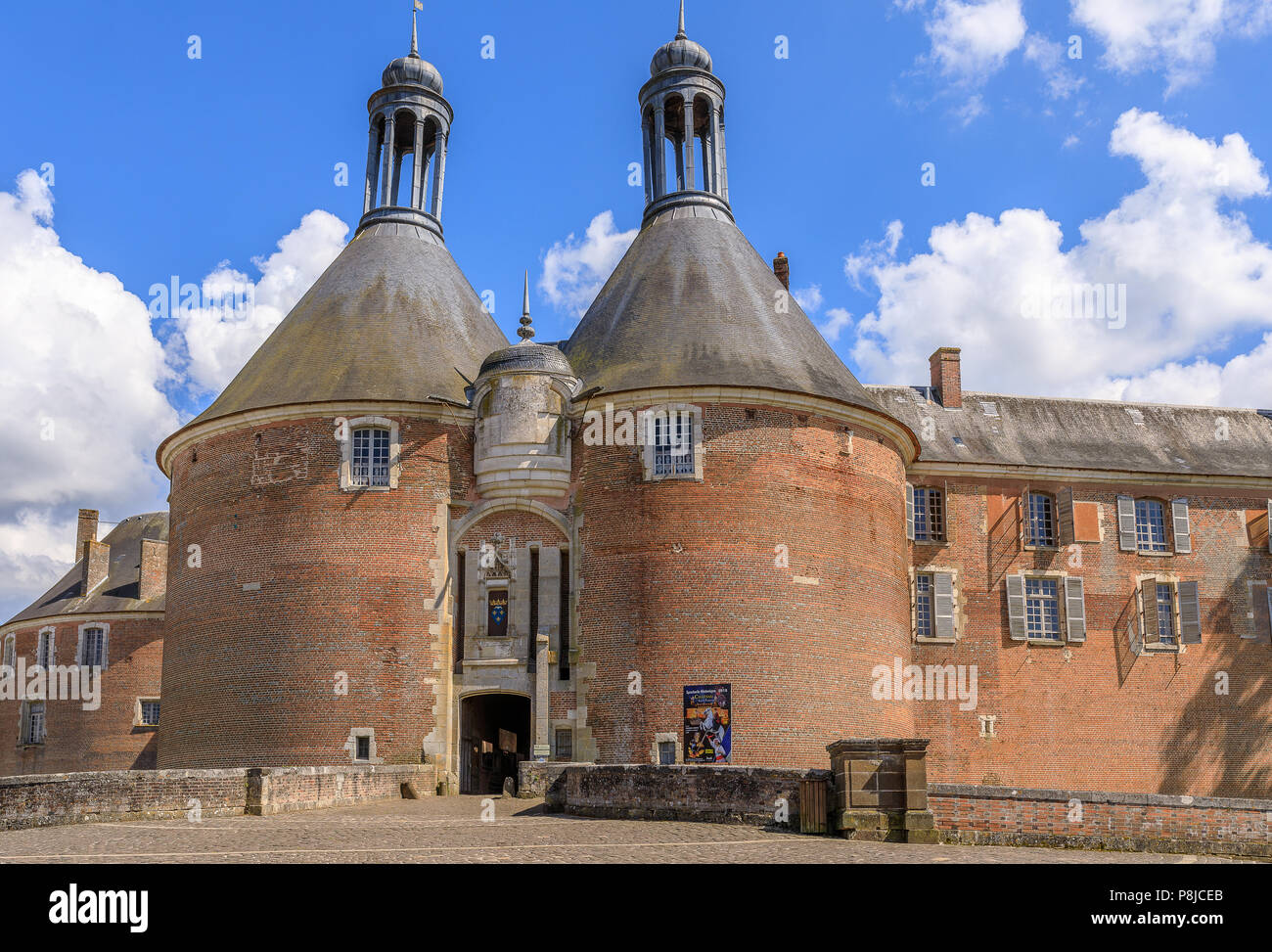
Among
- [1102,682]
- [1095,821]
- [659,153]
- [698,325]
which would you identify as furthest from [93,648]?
[1095,821]

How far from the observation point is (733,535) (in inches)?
998

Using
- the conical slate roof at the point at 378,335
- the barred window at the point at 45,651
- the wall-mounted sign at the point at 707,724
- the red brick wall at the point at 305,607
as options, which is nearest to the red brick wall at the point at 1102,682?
the wall-mounted sign at the point at 707,724

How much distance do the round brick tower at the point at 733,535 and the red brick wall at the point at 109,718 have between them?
21.2m

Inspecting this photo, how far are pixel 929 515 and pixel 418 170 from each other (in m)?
16.3

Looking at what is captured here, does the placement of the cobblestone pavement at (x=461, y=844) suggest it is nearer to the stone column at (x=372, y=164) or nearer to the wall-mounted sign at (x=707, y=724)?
the wall-mounted sign at (x=707, y=724)

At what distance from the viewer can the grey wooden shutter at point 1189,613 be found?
31.5 meters

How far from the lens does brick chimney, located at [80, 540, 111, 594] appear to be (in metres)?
44.2

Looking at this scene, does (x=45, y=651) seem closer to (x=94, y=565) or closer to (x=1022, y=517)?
(x=94, y=565)

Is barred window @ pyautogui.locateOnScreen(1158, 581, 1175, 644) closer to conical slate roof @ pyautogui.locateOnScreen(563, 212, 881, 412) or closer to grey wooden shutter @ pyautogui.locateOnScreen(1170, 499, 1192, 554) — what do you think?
grey wooden shutter @ pyautogui.locateOnScreen(1170, 499, 1192, 554)

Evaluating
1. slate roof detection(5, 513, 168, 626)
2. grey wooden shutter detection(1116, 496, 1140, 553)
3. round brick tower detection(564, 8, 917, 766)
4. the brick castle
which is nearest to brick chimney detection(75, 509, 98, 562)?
slate roof detection(5, 513, 168, 626)

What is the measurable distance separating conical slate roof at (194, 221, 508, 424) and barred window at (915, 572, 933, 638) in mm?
12104

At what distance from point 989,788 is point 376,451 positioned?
1642 cm

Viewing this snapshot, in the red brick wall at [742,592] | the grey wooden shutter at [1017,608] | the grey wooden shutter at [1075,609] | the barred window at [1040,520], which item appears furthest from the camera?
the barred window at [1040,520]
